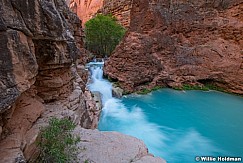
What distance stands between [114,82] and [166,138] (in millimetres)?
6950

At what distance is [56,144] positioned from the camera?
9.71 feet

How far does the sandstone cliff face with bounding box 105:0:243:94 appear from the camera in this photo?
13.5 metres

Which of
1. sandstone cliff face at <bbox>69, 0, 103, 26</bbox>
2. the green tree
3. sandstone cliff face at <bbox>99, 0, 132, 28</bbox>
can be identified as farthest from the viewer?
sandstone cliff face at <bbox>69, 0, 103, 26</bbox>

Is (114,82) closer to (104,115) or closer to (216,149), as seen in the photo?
(104,115)

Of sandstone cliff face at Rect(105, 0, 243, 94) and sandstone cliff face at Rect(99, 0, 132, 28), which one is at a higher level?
sandstone cliff face at Rect(99, 0, 132, 28)

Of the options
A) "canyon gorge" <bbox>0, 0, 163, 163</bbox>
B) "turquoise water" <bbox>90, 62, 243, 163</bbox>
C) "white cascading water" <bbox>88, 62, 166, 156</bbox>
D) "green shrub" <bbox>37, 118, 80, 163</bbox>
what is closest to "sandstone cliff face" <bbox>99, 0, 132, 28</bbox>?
"turquoise water" <bbox>90, 62, 243, 163</bbox>

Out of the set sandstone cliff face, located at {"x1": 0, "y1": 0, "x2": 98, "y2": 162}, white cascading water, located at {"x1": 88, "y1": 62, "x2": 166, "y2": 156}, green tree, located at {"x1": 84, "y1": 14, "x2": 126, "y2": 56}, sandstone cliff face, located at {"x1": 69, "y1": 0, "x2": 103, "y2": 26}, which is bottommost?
white cascading water, located at {"x1": 88, "y1": 62, "x2": 166, "y2": 156}

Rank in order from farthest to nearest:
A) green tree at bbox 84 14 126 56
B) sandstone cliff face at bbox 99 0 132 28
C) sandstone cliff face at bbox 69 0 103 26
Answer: sandstone cliff face at bbox 69 0 103 26, sandstone cliff face at bbox 99 0 132 28, green tree at bbox 84 14 126 56

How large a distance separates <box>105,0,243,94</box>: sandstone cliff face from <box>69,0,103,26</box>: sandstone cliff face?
96.5ft

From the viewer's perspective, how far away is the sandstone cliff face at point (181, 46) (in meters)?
13.5

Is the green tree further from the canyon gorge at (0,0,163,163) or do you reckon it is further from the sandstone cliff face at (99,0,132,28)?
the canyon gorge at (0,0,163,163)

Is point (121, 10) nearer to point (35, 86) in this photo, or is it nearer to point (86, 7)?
point (86, 7)

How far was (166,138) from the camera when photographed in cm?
746

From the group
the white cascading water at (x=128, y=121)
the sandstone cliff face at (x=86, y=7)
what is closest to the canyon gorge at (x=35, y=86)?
the white cascading water at (x=128, y=121)
